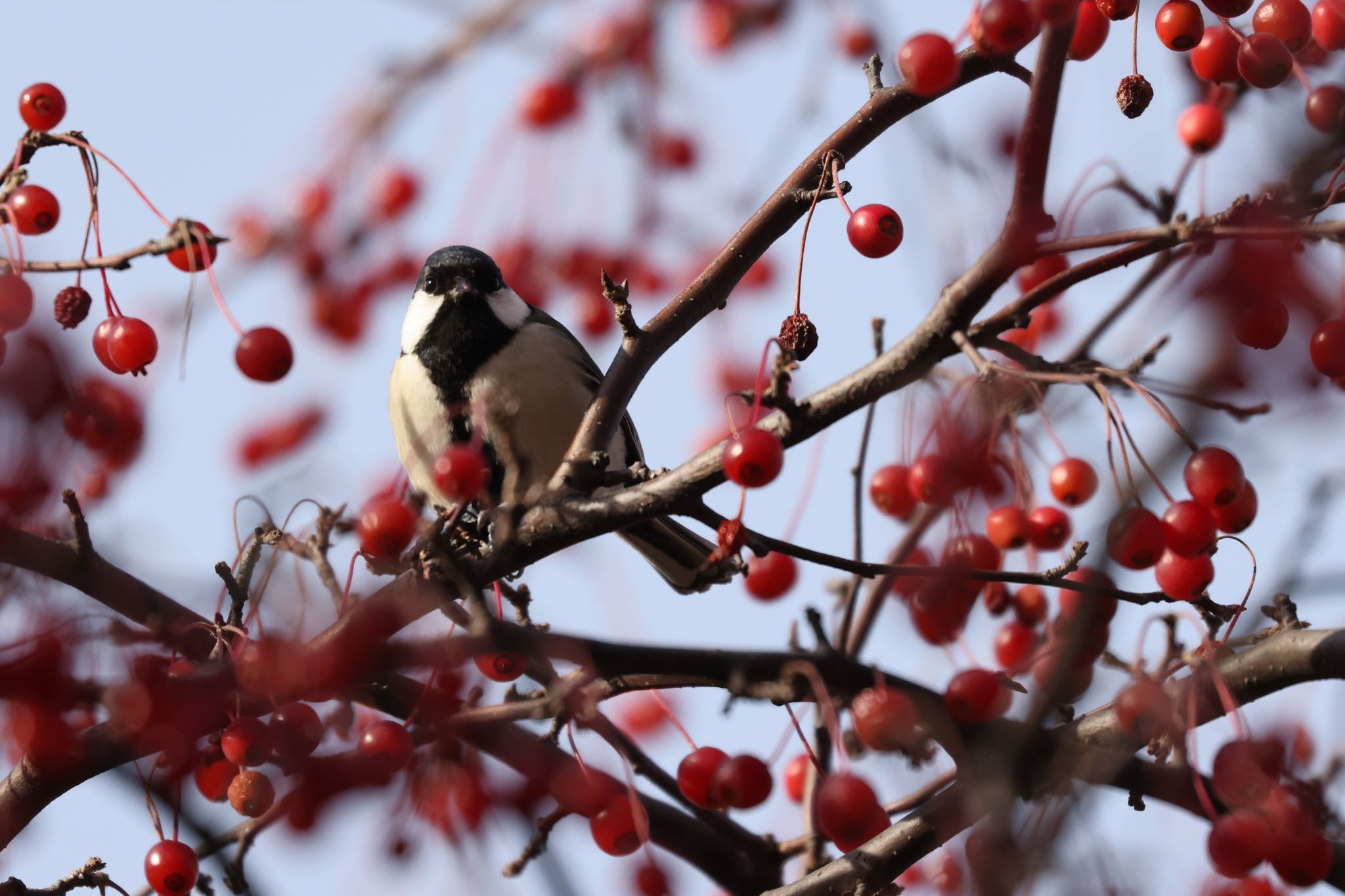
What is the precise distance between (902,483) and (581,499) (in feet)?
3.45

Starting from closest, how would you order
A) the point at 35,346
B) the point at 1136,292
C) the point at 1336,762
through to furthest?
the point at 35,346 → the point at 1336,762 → the point at 1136,292

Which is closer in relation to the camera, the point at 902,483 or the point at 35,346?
the point at 35,346

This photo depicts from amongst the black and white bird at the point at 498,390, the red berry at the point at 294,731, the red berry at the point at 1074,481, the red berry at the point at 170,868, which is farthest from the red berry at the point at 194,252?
→ the red berry at the point at 1074,481

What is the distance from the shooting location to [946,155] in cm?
284

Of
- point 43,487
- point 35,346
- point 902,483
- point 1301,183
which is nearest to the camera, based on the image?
point 1301,183

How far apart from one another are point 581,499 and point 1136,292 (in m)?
2.11

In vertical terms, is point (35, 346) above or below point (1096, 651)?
above

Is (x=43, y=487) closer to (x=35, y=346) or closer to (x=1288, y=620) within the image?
(x=35, y=346)

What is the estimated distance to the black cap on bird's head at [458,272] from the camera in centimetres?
449

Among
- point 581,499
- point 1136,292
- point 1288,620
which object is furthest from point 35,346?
point 1136,292

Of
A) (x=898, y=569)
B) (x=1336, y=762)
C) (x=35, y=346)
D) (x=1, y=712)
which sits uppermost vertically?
(x=35, y=346)

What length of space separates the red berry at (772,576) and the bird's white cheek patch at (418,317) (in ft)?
5.10

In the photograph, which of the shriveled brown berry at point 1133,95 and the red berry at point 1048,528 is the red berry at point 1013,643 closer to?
the red berry at point 1048,528

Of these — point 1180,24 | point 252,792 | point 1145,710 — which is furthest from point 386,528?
point 1180,24
